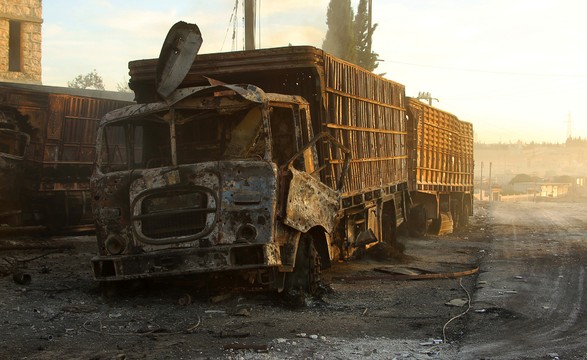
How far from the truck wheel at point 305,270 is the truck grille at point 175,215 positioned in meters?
1.41

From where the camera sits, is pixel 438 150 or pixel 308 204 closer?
pixel 308 204

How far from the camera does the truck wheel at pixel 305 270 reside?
755 centimetres

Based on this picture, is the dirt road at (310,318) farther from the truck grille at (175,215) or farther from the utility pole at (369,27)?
the utility pole at (369,27)

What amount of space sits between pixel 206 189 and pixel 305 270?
1.70m

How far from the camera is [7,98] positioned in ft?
42.9

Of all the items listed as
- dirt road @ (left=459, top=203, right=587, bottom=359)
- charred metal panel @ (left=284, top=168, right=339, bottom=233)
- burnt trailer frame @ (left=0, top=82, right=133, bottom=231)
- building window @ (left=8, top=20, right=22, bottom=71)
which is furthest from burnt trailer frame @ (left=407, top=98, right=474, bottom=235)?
building window @ (left=8, top=20, right=22, bottom=71)

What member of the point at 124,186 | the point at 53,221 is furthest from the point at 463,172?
the point at 124,186

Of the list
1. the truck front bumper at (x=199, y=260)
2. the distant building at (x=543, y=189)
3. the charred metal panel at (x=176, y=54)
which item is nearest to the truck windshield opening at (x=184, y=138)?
the charred metal panel at (x=176, y=54)

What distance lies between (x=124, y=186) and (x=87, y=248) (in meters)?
5.94

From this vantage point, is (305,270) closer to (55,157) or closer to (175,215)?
(175,215)

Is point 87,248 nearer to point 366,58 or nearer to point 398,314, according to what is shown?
point 398,314

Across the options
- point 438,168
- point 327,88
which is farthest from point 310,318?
point 438,168

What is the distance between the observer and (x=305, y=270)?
7.63 metres

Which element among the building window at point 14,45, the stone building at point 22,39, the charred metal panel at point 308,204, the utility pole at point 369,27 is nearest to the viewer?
the charred metal panel at point 308,204
